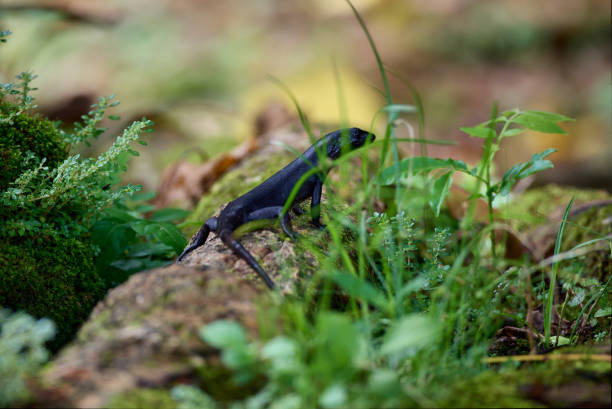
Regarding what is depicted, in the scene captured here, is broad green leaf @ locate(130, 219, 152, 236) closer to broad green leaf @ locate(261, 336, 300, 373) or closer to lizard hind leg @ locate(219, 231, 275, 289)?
lizard hind leg @ locate(219, 231, 275, 289)

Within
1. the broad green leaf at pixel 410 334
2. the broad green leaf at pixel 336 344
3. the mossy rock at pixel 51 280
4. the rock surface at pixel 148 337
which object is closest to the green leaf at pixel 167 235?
the mossy rock at pixel 51 280

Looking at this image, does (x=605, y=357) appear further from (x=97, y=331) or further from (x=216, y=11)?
(x=216, y=11)

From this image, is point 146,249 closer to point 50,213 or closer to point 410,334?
point 50,213

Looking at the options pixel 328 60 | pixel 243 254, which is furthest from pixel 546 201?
pixel 328 60

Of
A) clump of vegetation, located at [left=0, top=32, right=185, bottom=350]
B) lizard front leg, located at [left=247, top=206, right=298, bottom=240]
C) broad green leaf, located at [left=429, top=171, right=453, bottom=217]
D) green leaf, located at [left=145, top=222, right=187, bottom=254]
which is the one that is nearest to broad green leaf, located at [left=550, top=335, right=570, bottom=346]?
broad green leaf, located at [left=429, top=171, right=453, bottom=217]

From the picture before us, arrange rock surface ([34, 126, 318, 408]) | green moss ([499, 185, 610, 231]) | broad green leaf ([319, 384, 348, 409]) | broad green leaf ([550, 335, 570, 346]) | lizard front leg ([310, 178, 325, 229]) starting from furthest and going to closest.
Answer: green moss ([499, 185, 610, 231])
lizard front leg ([310, 178, 325, 229])
broad green leaf ([550, 335, 570, 346])
rock surface ([34, 126, 318, 408])
broad green leaf ([319, 384, 348, 409])
